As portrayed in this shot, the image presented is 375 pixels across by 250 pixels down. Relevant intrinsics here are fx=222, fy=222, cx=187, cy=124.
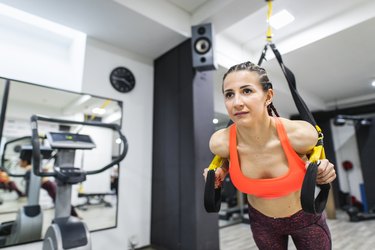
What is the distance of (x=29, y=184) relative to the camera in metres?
2.19

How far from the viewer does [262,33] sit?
2.31 meters

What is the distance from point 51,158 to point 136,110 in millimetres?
1237

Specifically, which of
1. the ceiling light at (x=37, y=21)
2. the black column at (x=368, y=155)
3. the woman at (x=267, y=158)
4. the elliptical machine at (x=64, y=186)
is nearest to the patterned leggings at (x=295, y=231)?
the woman at (x=267, y=158)

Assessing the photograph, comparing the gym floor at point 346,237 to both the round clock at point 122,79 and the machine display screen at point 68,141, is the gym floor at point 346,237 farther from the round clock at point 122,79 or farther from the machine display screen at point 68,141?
the round clock at point 122,79

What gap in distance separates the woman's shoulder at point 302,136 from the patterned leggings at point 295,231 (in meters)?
0.32

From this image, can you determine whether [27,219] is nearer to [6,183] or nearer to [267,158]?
[6,183]

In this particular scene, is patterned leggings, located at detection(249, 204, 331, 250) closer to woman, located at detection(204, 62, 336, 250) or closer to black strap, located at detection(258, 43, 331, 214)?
woman, located at detection(204, 62, 336, 250)

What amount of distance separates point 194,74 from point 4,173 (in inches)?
85.0

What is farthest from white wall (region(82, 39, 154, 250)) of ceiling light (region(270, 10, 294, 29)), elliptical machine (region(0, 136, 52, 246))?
ceiling light (region(270, 10, 294, 29))

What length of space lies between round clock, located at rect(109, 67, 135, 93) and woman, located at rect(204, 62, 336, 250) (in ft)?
7.73

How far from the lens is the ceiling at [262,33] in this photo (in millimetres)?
1137

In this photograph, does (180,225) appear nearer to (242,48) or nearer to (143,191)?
(143,191)

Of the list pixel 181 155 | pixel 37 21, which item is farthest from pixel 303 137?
pixel 37 21

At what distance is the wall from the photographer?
2.72 metres
